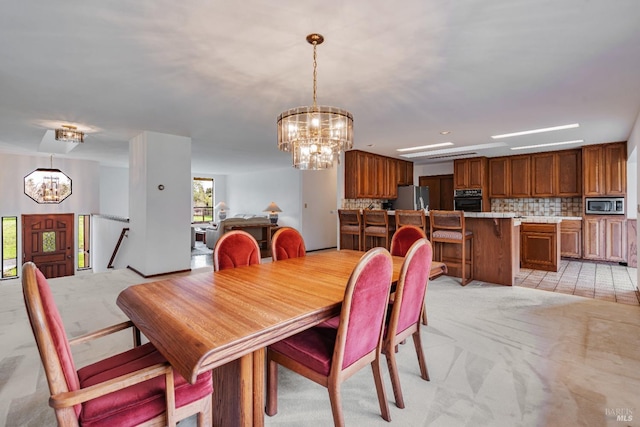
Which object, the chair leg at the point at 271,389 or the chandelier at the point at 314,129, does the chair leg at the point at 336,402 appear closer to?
the chair leg at the point at 271,389

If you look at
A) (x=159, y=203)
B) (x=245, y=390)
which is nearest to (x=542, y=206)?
Answer: (x=245, y=390)

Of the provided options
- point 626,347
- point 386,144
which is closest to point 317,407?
point 626,347

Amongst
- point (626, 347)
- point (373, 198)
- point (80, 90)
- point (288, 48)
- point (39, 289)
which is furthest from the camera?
point (373, 198)

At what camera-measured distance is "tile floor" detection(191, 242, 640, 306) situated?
364cm

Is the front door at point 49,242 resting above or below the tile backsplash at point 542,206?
below

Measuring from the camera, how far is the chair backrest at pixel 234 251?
2314 mm

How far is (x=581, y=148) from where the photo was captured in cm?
564

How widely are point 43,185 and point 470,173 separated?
959 cm

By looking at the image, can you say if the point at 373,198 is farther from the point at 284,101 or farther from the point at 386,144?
the point at 284,101

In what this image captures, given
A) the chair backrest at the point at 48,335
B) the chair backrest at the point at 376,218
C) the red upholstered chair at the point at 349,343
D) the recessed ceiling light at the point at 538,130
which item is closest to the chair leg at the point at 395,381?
the red upholstered chair at the point at 349,343

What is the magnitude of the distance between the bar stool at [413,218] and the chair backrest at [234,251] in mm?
2602

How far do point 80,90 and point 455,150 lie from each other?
19.1 ft

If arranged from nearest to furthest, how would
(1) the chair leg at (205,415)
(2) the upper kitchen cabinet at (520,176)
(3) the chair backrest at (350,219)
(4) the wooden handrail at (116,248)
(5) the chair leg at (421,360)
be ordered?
(1) the chair leg at (205,415) → (5) the chair leg at (421,360) → (3) the chair backrest at (350,219) → (4) the wooden handrail at (116,248) → (2) the upper kitchen cabinet at (520,176)

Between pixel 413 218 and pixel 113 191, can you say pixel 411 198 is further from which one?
pixel 113 191
